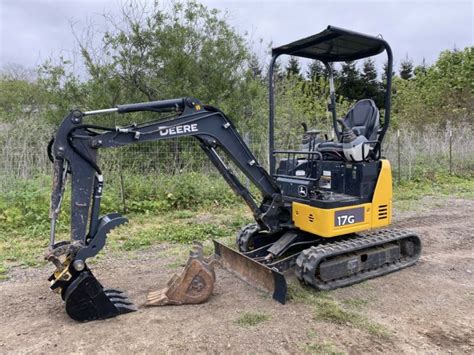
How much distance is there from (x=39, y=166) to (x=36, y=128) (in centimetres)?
90

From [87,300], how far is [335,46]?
162 inches

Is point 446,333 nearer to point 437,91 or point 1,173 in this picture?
point 1,173

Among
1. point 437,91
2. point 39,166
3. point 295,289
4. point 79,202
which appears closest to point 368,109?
point 295,289

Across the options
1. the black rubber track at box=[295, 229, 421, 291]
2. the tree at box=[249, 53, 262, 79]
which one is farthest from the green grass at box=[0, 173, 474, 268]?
the tree at box=[249, 53, 262, 79]

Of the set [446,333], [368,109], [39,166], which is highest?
[368,109]

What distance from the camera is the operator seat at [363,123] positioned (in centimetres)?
532

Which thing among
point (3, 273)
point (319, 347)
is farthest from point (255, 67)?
point (319, 347)

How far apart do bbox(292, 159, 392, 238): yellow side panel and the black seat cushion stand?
429 millimetres

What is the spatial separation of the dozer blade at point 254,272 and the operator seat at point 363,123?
1.74m

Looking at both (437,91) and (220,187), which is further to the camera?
(437,91)

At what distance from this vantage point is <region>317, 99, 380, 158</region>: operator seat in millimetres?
5324

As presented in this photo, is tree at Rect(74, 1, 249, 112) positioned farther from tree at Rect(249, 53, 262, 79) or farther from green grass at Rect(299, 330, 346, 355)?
green grass at Rect(299, 330, 346, 355)

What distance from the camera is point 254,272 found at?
464cm

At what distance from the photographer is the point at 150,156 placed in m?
8.71
